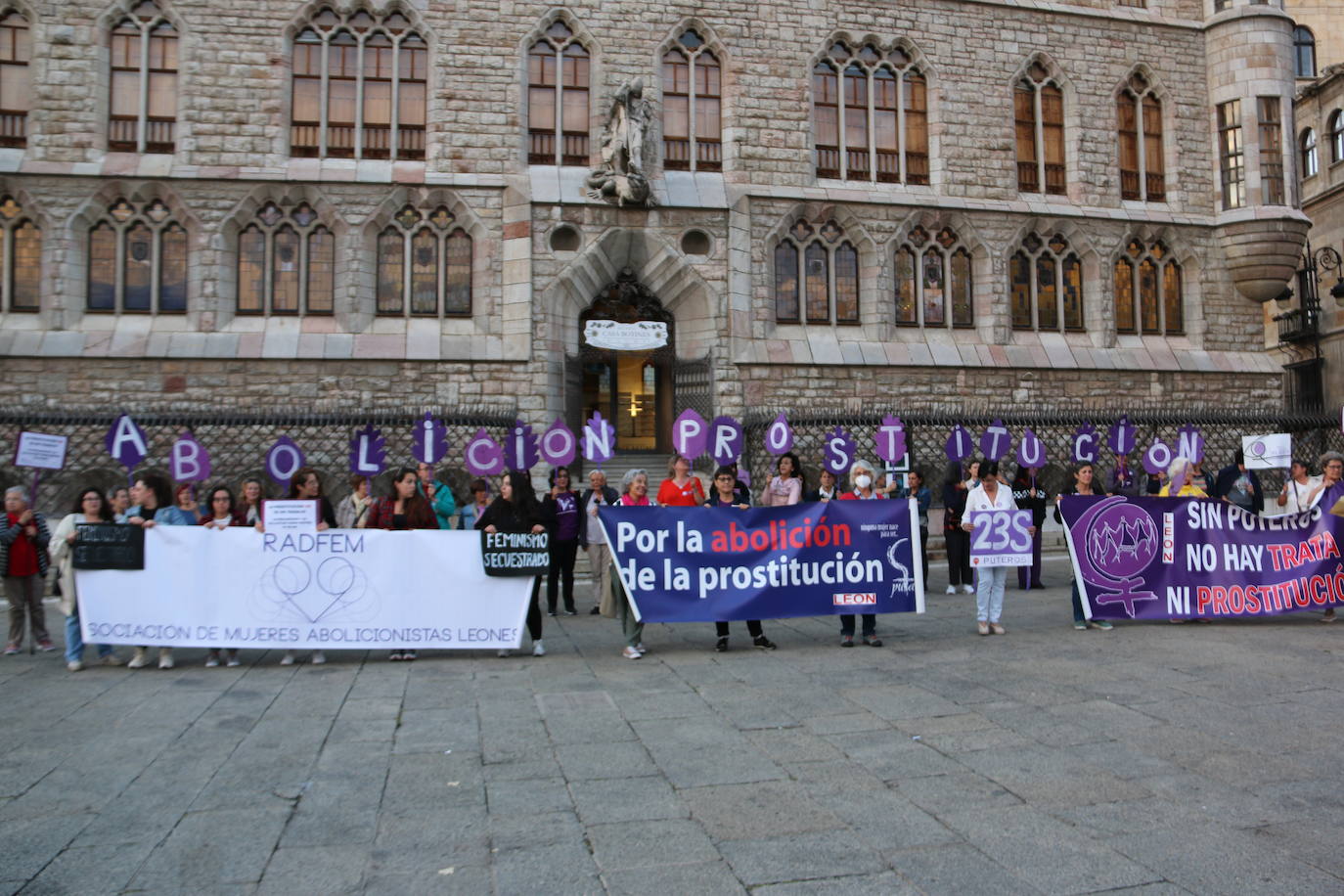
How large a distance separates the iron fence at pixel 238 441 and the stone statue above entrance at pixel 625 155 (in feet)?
16.3

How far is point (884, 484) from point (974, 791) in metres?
7.54

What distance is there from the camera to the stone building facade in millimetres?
17078

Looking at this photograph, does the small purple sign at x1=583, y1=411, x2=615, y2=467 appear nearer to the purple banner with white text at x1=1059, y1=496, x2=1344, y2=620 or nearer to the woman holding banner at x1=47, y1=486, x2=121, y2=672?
the woman holding banner at x1=47, y1=486, x2=121, y2=672

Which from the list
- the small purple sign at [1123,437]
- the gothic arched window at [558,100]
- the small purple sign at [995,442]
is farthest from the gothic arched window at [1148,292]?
the gothic arched window at [558,100]

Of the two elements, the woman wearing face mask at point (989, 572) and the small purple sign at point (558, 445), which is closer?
the woman wearing face mask at point (989, 572)

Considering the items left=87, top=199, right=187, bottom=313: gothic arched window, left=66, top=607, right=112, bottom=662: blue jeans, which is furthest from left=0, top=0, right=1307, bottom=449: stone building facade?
left=66, top=607, right=112, bottom=662: blue jeans

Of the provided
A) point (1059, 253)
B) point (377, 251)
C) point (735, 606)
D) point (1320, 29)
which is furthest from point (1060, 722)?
point (1320, 29)

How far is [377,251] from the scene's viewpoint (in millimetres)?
18047

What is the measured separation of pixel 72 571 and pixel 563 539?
4.87 metres

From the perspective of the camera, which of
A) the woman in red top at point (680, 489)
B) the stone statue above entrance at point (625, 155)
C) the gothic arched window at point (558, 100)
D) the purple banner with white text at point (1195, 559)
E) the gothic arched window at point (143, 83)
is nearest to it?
the woman in red top at point (680, 489)

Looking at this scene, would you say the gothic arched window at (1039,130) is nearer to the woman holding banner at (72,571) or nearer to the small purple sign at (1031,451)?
the small purple sign at (1031,451)

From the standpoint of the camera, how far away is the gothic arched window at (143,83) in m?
17.4

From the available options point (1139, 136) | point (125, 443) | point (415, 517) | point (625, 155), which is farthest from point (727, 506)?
point (1139, 136)

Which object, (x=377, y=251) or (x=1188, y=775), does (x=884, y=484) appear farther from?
(x=377, y=251)
